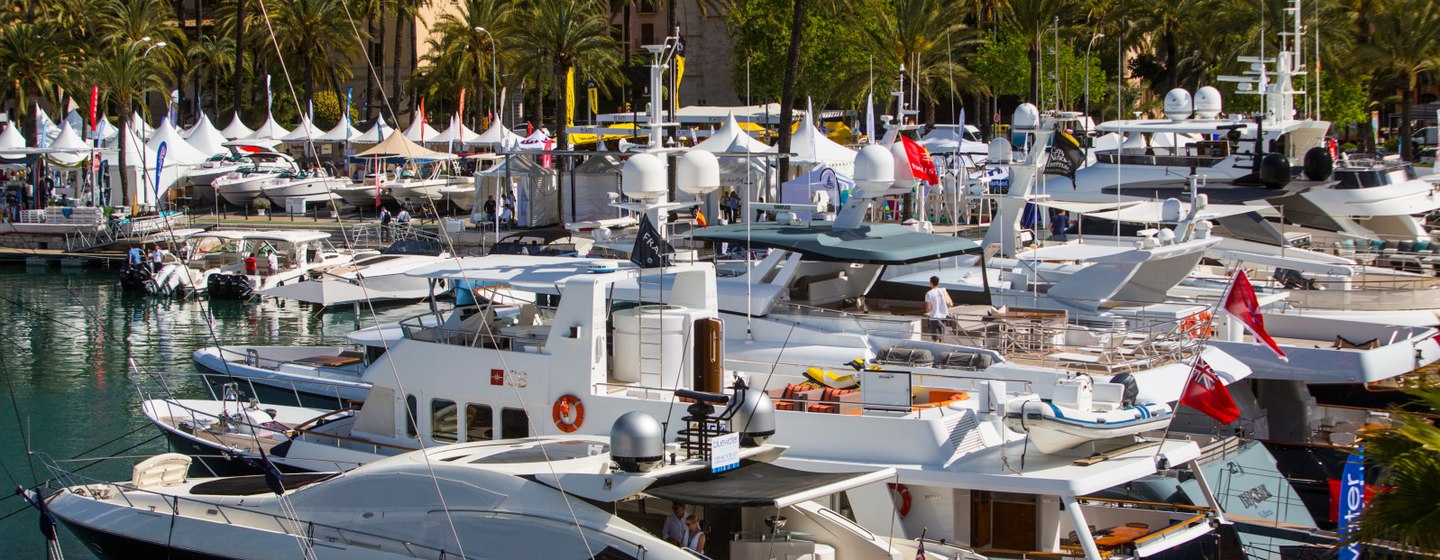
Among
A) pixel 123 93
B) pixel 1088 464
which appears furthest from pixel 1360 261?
pixel 123 93

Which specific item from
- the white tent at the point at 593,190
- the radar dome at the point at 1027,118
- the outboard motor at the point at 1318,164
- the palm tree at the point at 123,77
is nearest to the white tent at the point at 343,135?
the palm tree at the point at 123,77

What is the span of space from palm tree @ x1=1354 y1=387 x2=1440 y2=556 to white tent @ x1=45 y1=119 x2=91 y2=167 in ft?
189

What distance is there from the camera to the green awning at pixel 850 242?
61.8 ft

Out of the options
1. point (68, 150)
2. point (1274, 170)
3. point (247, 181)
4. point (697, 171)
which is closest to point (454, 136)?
point (247, 181)

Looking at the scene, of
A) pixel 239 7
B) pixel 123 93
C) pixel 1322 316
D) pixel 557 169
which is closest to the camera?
pixel 1322 316

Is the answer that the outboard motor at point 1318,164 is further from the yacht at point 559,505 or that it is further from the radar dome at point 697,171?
the yacht at point 559,505

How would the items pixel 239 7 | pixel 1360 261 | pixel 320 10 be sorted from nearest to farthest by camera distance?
pixel 1360 261 → pixel 239 7 → pixel 320 10

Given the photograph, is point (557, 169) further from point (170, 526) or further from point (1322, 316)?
point (170, 526)

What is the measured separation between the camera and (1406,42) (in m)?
52.6

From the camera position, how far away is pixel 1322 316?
24156mm

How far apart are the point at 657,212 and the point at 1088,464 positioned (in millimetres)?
6222

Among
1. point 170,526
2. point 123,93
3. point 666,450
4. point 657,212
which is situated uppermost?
point 123,93

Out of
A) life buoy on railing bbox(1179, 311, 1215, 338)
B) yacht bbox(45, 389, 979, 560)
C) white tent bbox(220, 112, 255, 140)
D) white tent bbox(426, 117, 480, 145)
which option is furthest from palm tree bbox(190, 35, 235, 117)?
life buoy on railing bbox(1179, 311, 1215, 338)

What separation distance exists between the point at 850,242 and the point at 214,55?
2444 inches
